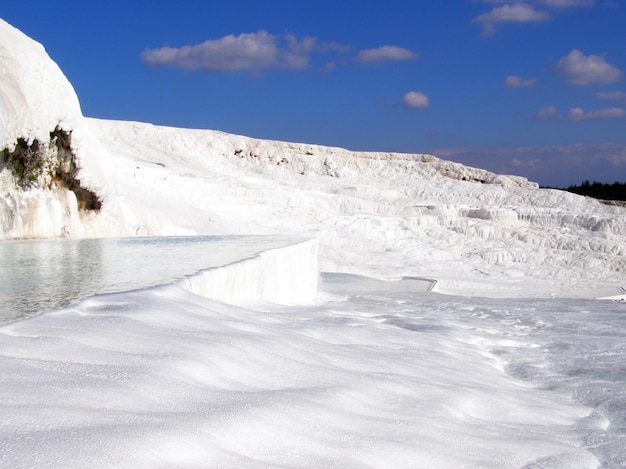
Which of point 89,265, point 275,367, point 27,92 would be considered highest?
point 27,92

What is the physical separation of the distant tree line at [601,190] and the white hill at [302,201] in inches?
873

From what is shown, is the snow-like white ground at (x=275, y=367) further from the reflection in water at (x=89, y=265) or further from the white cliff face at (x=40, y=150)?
the reflection in water at (x=89, y=265)

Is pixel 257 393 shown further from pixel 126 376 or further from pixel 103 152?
pixel 103 152

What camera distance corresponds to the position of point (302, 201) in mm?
20000

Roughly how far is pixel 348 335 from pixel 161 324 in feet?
5.87

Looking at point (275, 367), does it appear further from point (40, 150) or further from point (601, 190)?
point (601, 190)

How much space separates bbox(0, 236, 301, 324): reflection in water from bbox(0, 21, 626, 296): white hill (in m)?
1.28

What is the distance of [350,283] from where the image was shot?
491 inches

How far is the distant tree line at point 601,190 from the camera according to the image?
4528 cm

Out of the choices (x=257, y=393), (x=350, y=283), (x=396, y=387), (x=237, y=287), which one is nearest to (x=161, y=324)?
(x=257, y=393)

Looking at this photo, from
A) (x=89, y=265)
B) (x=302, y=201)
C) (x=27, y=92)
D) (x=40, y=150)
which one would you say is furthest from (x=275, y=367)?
(x=302, y=201)

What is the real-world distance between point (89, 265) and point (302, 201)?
46.8 ft

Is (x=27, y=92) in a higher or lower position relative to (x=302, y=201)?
higher

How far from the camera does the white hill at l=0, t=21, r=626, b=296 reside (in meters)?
9.21
